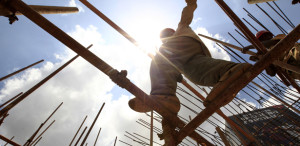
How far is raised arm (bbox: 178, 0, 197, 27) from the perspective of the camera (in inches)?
110

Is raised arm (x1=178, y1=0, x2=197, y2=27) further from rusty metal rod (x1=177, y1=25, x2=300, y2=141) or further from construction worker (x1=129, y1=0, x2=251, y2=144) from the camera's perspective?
rusty metal rod (x1=177, y1=25, x2=300, y2=141)

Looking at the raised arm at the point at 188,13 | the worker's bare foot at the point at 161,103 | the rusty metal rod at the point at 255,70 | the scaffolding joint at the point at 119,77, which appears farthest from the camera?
the raised arm at the point at 188,13

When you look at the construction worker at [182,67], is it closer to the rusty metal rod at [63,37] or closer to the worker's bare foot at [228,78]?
the worker's bare foot at [228,78]

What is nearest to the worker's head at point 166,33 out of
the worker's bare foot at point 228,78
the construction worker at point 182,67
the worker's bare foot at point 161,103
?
the construction worker at point 182,67

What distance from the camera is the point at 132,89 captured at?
1422 mm

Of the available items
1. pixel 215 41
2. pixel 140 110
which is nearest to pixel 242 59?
pixel 215 41

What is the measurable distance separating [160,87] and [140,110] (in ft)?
1.03

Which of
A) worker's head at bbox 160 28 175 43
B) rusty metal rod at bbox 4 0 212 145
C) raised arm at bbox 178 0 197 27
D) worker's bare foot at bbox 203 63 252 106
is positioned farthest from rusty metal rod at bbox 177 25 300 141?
worker's head at bbox 160 28 175 43

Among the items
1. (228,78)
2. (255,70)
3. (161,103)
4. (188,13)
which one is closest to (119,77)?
(161,103)

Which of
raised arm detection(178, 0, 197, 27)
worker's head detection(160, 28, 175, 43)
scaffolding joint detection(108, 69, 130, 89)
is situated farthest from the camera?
worker's head detection(160, 28, 175, 43)

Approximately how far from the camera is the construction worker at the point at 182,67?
1622 mm

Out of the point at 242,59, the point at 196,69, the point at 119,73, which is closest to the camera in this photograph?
the point at 119,73

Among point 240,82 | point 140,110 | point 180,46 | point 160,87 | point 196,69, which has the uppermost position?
point 180,46

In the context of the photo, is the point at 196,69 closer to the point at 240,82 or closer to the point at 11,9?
the point at 240,82
